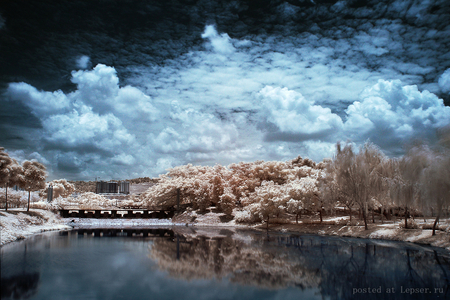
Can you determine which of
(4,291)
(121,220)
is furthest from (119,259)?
(121,220)

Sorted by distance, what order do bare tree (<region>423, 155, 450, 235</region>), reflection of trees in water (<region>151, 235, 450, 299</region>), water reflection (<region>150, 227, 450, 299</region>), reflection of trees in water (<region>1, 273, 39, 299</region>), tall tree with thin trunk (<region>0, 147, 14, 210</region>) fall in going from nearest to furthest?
reflection of trees in water (<region>1, 273, 39, 299</region>), water reflection (<region>150, 227, 450, 299</region>), reflection of trees in water (<region>151, 235, 450, 299</region>), bare tree (<region>423, 155, 450, 235</region>), tall tree with thin trunk (<region>0, 147, 14, 210</region>)

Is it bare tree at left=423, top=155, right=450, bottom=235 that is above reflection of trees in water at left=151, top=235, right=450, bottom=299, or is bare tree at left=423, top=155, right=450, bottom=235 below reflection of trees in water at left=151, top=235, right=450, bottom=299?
above

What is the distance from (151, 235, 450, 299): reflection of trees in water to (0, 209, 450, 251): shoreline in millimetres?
3861

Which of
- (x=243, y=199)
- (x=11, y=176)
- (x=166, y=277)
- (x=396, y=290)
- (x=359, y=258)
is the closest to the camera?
(x=396, y=290)

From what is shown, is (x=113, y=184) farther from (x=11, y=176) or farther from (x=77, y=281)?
(x=77, y=281)

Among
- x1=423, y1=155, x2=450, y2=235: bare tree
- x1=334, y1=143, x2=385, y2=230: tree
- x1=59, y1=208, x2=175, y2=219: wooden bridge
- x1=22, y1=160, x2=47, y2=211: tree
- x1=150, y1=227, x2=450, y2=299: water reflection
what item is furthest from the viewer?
x1=59, y1=208, x2=175, y2=219: wooden bridge

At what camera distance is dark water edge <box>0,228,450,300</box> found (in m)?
13.5

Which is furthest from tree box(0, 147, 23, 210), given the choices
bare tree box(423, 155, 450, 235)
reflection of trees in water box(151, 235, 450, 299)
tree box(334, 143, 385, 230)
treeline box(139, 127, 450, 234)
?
bare tree box(423, 155, 450, 235)

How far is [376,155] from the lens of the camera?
3400 centimetres

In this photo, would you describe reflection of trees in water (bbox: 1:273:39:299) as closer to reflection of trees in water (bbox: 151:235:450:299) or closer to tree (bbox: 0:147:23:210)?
reflection of trees in water (bbox: 151:235:450:299)

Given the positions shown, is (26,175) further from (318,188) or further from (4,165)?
(318,188)

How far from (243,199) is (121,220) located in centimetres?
2163

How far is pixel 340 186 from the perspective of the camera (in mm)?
33875

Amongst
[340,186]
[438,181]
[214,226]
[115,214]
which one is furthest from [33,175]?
[438,181]
